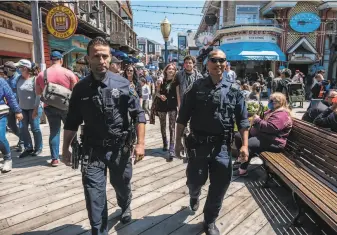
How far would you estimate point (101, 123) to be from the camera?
2.39m

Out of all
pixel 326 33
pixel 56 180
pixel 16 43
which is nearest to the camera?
pixel 56 180

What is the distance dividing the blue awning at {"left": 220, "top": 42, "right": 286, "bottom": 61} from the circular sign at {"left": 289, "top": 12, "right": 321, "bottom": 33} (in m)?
Result: 1.93

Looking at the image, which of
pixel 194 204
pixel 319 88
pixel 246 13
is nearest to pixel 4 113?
pixel 194 204

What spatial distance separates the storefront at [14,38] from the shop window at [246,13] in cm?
1602

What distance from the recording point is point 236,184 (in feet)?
13.4

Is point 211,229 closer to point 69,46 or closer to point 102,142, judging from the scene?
point 102,142

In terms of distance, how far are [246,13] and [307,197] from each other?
72.1 ft

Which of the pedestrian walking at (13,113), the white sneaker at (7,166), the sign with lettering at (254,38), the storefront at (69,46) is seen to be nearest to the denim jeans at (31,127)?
the pedestrian walking at (13,113)

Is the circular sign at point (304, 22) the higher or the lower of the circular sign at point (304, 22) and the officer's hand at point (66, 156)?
the higher

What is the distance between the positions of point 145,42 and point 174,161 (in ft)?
234

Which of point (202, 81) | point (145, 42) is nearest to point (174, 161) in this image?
point (202, 81)

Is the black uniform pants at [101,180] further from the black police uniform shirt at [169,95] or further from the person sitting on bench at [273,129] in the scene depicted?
the black police uniform shirt at [169,95]

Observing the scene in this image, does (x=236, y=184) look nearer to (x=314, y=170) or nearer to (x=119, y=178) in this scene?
(x=314, y=170)

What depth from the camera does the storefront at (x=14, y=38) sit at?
9578 millimetres
